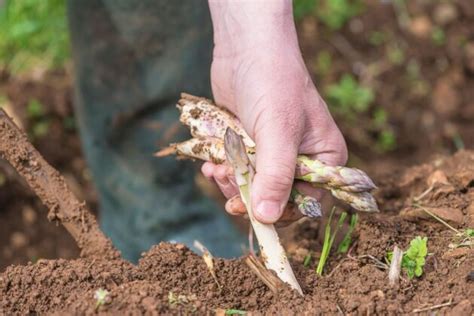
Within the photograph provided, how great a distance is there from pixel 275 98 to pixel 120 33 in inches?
54.2

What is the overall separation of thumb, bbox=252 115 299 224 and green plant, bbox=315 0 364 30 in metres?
3.28

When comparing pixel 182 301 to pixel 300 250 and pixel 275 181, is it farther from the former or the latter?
pixel 300 250

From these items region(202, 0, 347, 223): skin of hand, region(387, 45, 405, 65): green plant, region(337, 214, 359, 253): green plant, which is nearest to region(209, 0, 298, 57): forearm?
region(202, 0, 347, 223): skin of hand

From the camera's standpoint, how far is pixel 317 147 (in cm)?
204

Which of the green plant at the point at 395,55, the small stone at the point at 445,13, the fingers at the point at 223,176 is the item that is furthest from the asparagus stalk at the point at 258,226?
the small stone at the point at 445,13

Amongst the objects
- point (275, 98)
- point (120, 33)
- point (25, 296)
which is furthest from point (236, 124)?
point (120, 33)

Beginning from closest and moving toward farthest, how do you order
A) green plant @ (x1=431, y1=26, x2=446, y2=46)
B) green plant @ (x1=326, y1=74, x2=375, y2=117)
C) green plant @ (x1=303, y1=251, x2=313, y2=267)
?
green plant @ (x1=303, y1=251, x2=313, y2=267)
green plant @ (x1=326, y1=74, x2=375, y2=117)
green plant @ (x1=431, y1=26, x2=446, y2=46)

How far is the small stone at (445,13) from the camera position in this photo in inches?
192

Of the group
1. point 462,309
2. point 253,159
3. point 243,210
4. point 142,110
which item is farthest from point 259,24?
point 142,110

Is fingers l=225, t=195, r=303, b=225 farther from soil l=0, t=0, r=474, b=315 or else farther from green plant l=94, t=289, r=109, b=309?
green plant l=94, t=289, r=109, b=309

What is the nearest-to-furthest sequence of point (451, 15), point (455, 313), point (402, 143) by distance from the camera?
point (455, 313) → point (402, 143) → point (451, 15)

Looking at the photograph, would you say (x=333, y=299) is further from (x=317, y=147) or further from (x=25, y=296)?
(x=25, y=296)

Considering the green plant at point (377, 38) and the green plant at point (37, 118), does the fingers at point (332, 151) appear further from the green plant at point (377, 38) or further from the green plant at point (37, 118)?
the green plant at point (377, 38)

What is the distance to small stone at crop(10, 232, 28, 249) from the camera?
373cm
